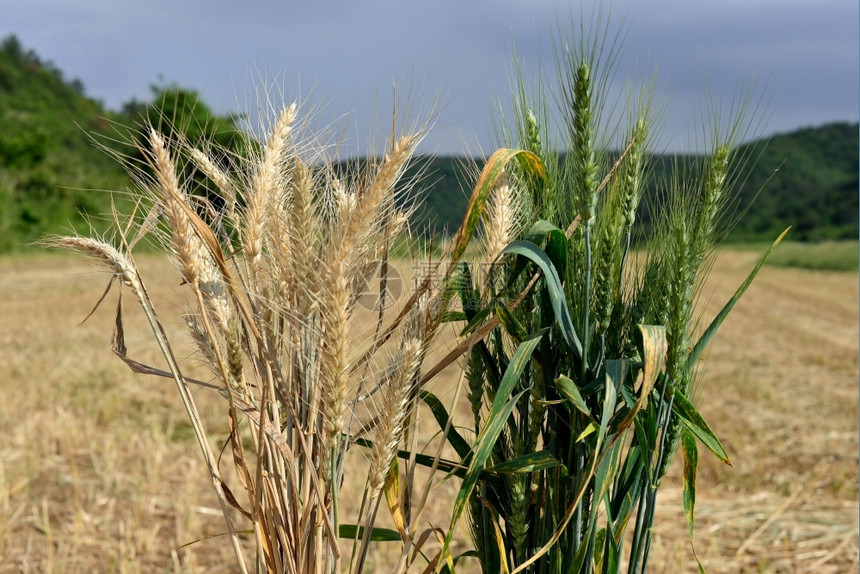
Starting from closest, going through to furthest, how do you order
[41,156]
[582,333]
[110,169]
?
[582,333] → [41,156] → [110,169]

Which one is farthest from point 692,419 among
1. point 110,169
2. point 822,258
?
point 110,169

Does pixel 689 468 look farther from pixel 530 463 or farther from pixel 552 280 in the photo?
pixel 552 280

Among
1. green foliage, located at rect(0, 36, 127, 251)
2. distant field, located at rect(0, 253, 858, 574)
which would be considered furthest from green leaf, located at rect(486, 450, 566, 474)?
green foliage, located at rect(0, 36, 127, 251)

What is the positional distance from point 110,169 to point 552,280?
32322 millimetres

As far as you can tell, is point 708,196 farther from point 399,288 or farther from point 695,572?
point 695,572

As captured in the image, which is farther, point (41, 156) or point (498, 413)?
point (41, 156)

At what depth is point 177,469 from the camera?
387 cm

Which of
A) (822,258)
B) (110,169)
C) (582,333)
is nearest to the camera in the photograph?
(582,333)

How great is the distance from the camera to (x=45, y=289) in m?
11.7

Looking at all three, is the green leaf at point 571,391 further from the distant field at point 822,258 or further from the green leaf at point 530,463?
the distant field at point 822,258

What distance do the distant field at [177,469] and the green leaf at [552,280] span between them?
0.33m

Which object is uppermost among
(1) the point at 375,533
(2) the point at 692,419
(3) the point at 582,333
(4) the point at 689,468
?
(3) the point at 582,333

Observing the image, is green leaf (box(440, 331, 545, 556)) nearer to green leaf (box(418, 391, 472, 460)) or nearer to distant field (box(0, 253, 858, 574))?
green leaf (box(418, 391, 472, 460))

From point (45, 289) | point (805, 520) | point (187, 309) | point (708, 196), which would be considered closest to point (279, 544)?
point (187, 309)
